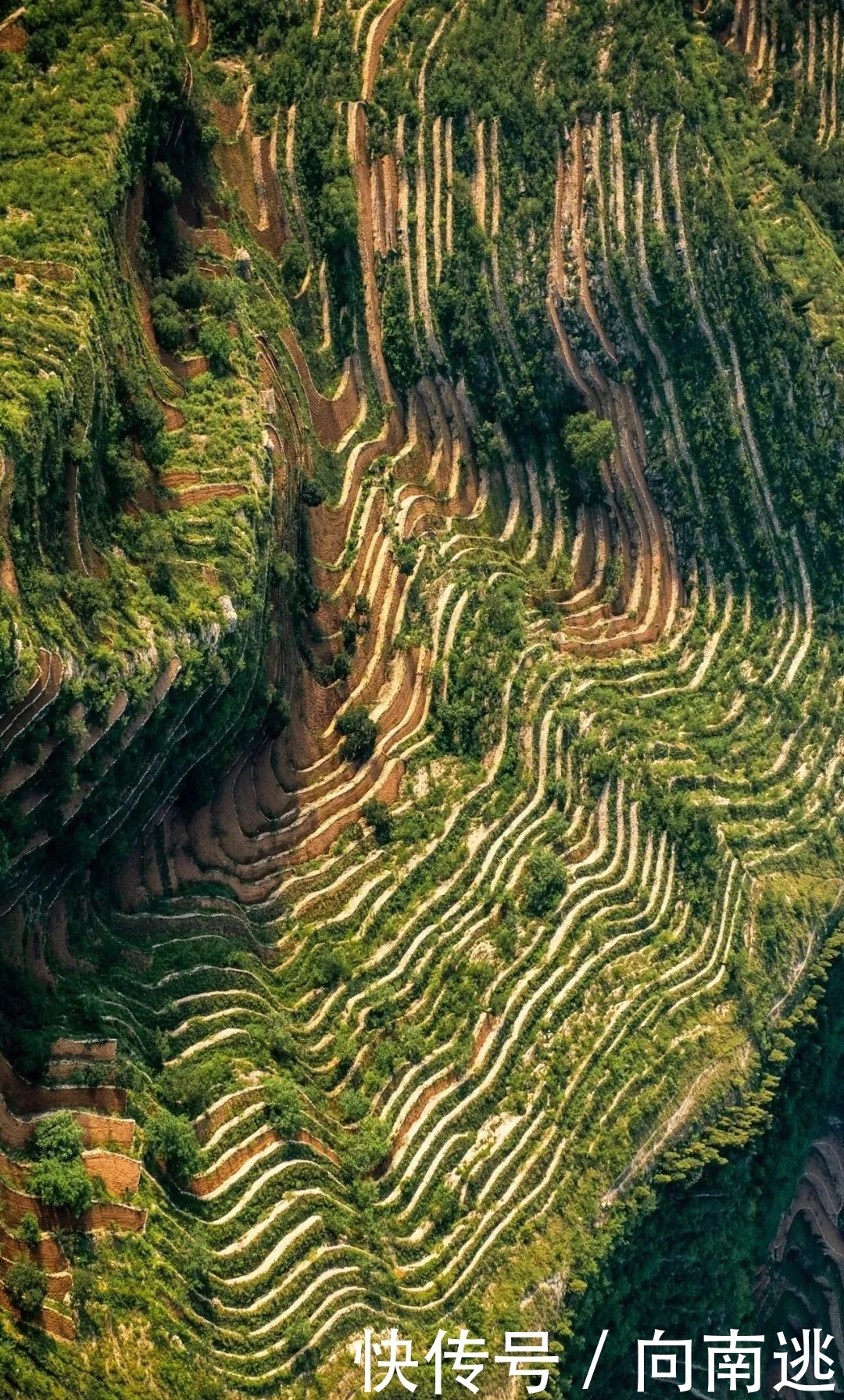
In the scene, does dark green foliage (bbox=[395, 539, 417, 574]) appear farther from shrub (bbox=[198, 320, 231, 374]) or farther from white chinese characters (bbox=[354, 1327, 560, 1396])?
white chinese characters (bbox=[354, 1327, 560, 1396])

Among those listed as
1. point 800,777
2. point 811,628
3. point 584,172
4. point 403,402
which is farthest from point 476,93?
point 800,777

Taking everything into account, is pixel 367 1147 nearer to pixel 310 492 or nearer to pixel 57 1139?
pixel 57 1139

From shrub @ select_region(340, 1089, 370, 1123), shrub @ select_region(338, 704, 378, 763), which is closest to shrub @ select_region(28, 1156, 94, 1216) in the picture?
shrub @ select_region(340, 1089, 370, 1123)

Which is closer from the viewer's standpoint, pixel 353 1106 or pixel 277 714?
pixel 353 1106

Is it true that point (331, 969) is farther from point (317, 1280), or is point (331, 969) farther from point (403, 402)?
point (403, 402)

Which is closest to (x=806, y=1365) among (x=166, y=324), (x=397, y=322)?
(x=397, y=322)

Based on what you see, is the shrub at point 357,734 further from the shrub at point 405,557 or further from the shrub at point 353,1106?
the shrub at point 353,1106
